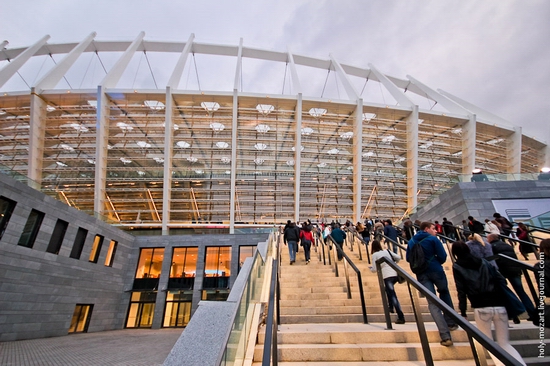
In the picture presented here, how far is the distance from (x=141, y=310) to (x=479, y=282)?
75.7ft

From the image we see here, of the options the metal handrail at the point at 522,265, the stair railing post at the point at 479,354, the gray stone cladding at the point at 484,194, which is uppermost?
the gray stone cladding at the point at 484,194

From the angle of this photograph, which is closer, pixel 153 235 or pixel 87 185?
pixel 153 235

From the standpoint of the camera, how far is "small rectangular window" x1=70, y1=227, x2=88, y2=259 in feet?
59.7

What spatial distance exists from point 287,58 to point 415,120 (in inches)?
670

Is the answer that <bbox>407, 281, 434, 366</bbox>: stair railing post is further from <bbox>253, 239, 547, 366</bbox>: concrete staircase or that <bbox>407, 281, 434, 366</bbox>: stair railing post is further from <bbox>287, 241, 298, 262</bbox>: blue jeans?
<bbox>287, 241, 298, 262</bbox>: blue jeans

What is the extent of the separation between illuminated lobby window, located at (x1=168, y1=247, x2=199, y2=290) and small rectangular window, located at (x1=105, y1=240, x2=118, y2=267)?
397 centimetres


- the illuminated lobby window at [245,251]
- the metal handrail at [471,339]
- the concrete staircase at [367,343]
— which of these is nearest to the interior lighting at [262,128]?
the illuminated lobby window at [245,251]

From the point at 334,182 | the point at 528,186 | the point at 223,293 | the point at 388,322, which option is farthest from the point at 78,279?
the point at 334,182

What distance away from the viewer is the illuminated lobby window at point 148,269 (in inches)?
909

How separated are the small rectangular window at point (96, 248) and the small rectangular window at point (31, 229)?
4.54 m

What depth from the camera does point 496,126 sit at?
122 ft

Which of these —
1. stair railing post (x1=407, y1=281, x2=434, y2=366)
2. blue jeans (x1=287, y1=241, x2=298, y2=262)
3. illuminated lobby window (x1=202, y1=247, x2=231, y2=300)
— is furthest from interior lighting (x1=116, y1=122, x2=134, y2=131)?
stair railing post (x1=407, y1=281, x2=434, y2=366)

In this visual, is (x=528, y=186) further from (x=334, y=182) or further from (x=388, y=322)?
(x=334, y=182)

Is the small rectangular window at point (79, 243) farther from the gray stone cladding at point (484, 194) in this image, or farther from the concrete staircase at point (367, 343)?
the gray stone cladding at point (484, 194)
